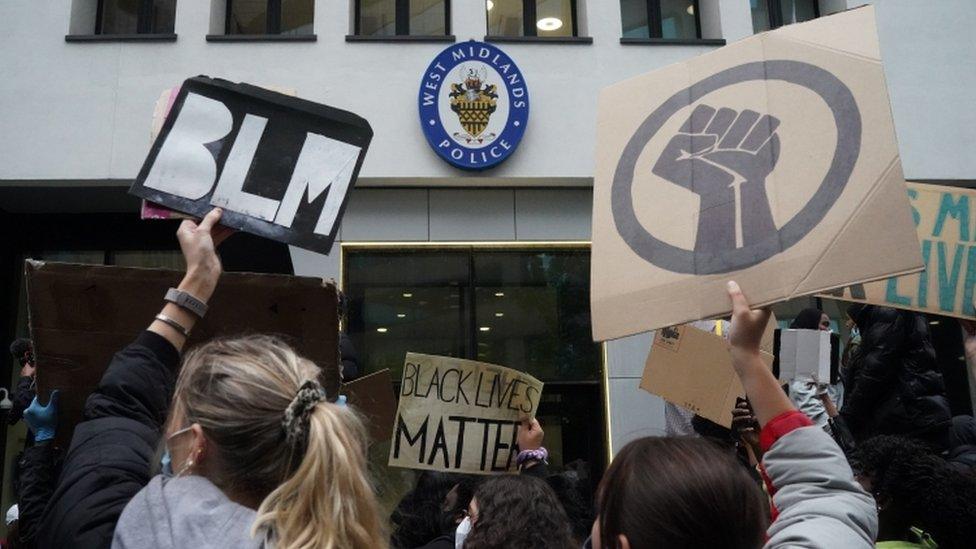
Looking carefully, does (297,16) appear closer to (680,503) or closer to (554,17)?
(554,17)

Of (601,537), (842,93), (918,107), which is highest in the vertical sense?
(918,107)

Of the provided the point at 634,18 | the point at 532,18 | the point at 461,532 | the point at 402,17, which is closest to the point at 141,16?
the point at 402,17

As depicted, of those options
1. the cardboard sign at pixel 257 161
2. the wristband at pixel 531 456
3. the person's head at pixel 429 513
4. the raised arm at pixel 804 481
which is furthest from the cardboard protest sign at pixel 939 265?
the cardboard sign at pixel 257 161

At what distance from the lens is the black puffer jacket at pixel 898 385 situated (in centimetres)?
561

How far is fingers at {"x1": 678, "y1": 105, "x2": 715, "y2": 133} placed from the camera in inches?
127

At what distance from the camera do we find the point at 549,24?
11344 millimetres

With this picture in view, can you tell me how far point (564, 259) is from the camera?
1074 centimetres

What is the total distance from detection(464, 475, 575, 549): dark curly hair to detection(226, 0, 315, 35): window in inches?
345

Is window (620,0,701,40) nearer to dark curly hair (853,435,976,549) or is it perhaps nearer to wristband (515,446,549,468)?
wristband (515,446,549,468)

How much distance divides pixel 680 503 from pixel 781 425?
0.45 m

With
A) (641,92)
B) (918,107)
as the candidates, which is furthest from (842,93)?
(918,107)

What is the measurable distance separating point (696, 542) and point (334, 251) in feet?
28.8

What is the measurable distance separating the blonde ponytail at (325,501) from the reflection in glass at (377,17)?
9.93 m

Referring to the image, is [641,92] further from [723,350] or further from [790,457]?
[723,350]
